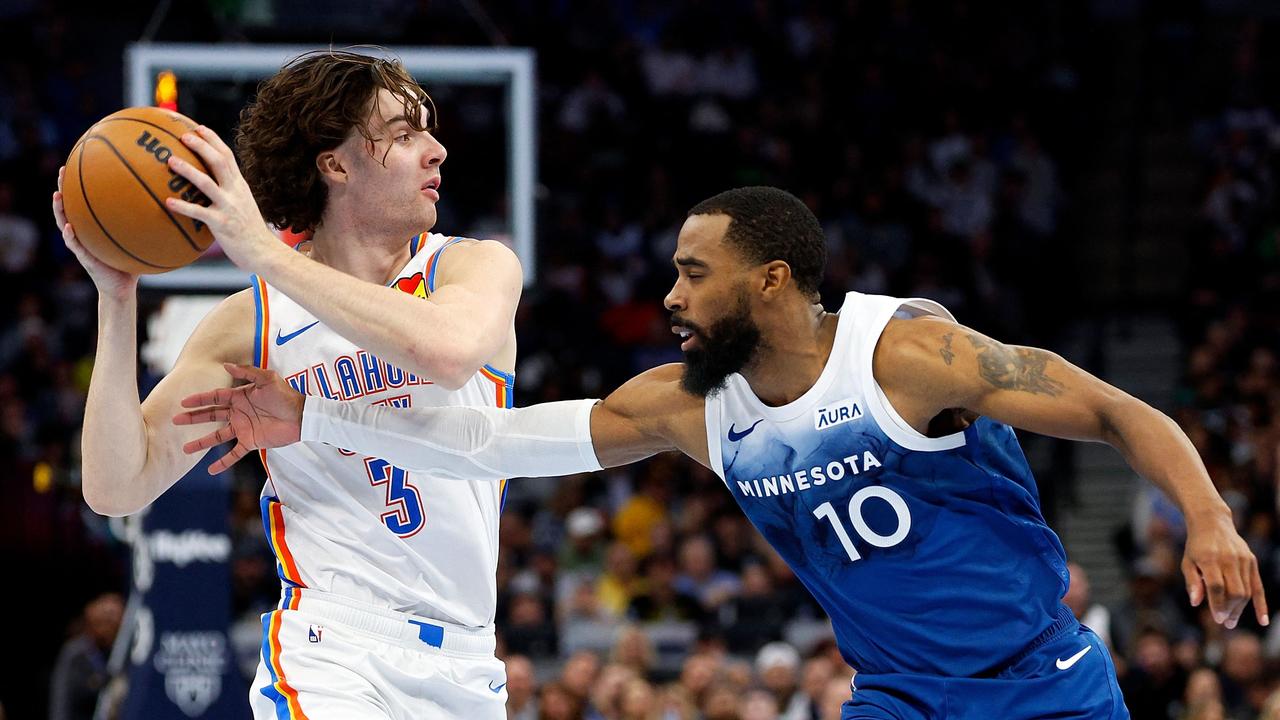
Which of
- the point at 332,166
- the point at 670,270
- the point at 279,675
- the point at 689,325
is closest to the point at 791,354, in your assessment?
the point at 689,325

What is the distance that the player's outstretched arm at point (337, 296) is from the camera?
385 cm

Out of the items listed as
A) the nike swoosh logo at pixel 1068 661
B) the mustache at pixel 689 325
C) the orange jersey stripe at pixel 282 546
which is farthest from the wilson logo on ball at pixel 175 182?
the nike swoosh logo at pixel 1068 661

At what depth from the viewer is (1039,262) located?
17000 millimetres

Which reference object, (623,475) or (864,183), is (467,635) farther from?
(864,183)

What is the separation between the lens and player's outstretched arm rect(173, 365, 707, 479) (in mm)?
4332

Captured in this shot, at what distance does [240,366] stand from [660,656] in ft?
28.6

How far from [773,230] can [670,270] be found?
11.7 meters

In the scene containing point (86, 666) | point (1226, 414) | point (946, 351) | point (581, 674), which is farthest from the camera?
point (1226, 414)

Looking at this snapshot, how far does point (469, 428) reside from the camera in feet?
14.6

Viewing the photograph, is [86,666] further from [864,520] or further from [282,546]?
[864,520]

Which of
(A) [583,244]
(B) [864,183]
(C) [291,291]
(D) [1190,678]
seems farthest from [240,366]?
(B) [864,183]

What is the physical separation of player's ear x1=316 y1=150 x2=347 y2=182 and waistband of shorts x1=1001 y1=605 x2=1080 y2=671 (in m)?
2.40

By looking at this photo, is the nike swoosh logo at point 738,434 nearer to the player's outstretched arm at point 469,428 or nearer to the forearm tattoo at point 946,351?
the player's outstretched arm at point 469,428

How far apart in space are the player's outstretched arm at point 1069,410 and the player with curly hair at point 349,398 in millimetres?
1154
